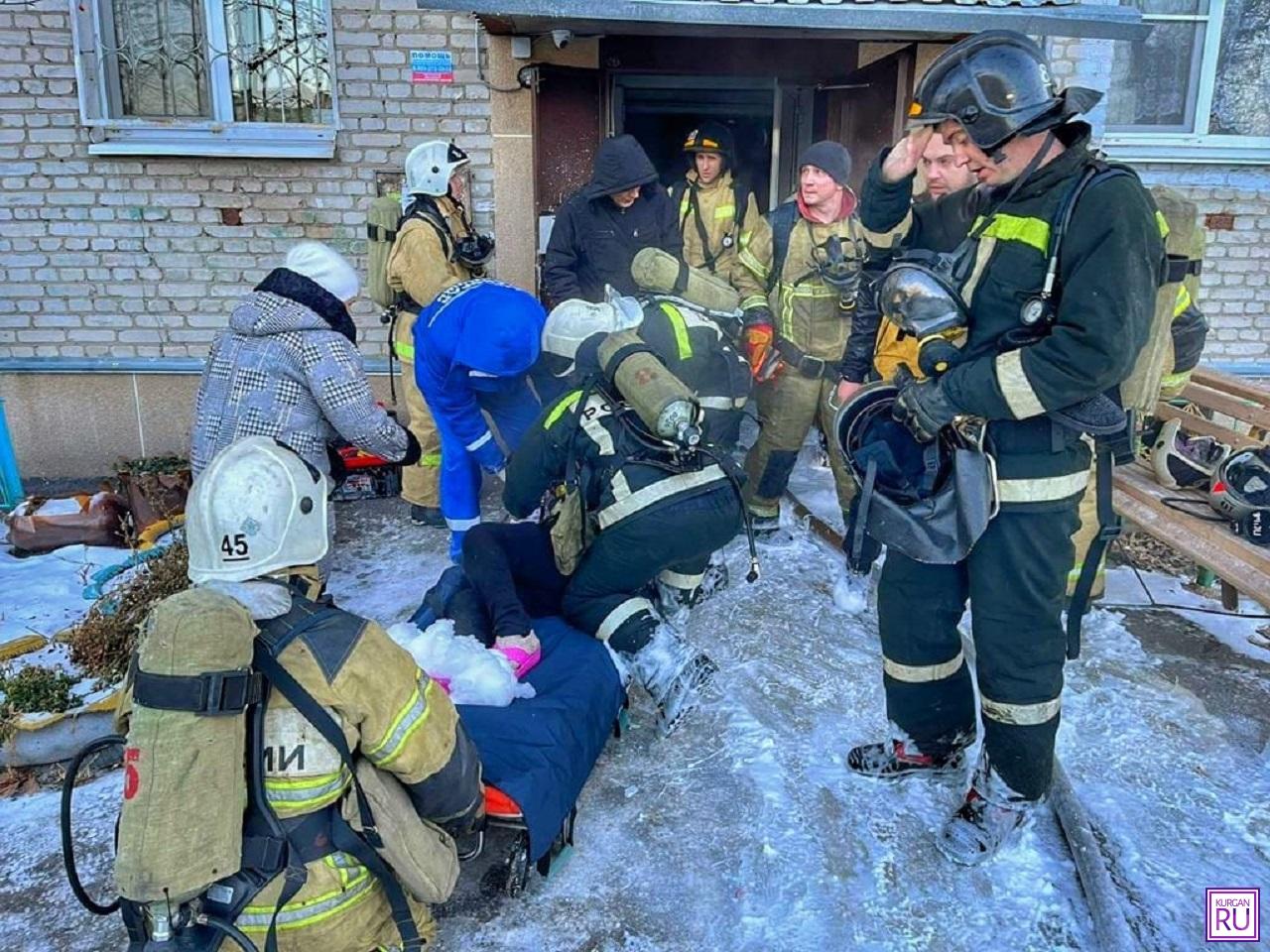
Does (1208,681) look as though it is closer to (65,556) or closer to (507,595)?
(507,595)

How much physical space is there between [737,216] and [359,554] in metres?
2.81

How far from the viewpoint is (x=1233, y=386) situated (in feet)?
14.3

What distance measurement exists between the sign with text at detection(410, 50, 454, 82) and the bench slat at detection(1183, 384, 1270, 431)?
4.68m

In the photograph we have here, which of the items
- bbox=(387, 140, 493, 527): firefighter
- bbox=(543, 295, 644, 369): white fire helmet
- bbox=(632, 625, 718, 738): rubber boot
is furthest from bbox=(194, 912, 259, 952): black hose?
bbox=(387, 140, 493, 527): firefighter

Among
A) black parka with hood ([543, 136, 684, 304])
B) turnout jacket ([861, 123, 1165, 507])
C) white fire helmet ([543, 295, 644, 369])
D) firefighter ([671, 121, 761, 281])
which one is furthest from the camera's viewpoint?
firefighter ([671, 121, 761, 281])

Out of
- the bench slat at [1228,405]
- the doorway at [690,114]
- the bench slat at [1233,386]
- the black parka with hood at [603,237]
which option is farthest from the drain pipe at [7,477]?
the bench slat at [1233,386]

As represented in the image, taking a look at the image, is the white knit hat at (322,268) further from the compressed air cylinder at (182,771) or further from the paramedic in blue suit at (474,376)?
the compressed air cylinder at (182,771)

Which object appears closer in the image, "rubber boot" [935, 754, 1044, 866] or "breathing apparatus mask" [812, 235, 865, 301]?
"rubber boot" [935, 754, 1044, 866]

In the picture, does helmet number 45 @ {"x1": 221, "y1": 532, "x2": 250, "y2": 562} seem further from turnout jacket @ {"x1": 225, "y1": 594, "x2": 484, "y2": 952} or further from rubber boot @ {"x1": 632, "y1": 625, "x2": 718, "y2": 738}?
rubber boot @ {"x1": 632, "y1": 625, "x2": 718, "y2": 738}

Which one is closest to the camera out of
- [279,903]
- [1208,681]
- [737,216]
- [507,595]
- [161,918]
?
[161,918]

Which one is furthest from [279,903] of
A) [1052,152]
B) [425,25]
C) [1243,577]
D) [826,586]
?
[425,25]

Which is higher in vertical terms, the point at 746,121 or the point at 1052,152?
the point at 746,121

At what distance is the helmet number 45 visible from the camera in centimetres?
179

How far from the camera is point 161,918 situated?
1635mm
